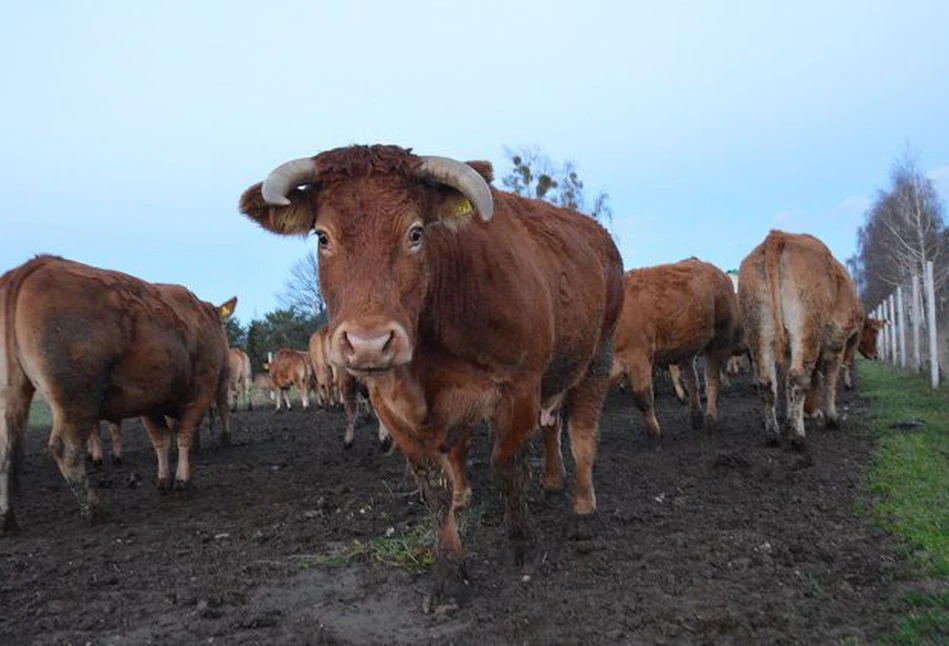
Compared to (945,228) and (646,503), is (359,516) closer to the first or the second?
(646,503)

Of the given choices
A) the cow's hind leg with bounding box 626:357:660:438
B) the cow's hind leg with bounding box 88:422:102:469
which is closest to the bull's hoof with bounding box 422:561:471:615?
the cow's hind leg with bounding box 626:357:660:438

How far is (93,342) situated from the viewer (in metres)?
7.38

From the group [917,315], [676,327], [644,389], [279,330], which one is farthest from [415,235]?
[279,330]

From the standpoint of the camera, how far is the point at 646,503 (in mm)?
6676

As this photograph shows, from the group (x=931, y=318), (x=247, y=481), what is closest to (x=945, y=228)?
(x=931, y=318)

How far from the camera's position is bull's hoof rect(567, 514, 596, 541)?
18.5ft

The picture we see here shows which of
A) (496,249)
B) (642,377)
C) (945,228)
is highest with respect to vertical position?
(945,228)

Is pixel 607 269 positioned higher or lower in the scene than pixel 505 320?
higher

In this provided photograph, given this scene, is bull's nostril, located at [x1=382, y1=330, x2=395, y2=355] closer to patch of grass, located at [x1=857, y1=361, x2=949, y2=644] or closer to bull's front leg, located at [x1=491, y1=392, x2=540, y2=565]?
bull's front leg, located at [x1=491, y1=392, x2=540, y2=565]

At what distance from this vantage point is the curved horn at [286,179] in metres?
4.17

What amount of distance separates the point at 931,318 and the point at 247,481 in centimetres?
1276

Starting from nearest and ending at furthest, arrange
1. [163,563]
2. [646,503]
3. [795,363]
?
[163,563]
[646,503]
[795,363]

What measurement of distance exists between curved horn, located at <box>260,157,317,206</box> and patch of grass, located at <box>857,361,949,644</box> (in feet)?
11.0

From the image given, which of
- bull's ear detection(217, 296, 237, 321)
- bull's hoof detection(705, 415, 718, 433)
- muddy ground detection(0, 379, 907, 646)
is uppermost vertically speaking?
bull's ear detection(217, 296, 237, 321)
